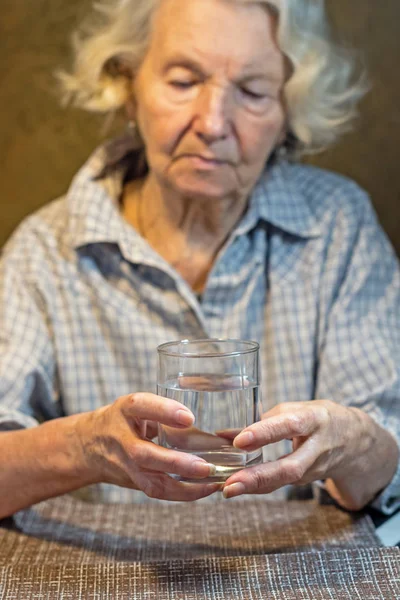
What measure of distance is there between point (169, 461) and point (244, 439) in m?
0.09

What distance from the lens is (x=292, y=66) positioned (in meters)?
1.40

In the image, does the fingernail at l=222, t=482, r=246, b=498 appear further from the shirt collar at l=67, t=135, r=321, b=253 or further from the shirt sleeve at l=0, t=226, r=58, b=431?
the shirt collar at l=67, t=135, r=321, b=253

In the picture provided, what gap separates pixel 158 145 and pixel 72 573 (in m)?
0.73

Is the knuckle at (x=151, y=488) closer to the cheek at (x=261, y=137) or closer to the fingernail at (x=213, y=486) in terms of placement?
the fingernail at (x=213, y=486)

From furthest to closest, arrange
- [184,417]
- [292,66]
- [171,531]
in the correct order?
[292,66], [171,531], [184,417]

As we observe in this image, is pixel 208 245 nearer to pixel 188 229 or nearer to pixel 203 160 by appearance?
pixel 188 229

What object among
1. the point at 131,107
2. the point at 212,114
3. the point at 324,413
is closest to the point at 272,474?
the point at 324,413

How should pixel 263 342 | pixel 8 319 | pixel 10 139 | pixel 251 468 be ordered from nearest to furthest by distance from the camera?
pixel 251 468 < pixel 8 319 < pixel 263 342 < pixel 10 139

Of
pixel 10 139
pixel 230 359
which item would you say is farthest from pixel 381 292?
pixel 10 139

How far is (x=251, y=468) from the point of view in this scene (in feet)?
3.02

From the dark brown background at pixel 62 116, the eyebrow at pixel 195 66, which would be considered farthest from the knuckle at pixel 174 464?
A: the dark brown background at pixel 62 116

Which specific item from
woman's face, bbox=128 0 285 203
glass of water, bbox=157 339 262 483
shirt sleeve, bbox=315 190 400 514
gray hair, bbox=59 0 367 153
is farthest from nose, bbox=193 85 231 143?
glass of water, bbox=157 339 262 483

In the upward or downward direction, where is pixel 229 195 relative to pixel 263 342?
upward

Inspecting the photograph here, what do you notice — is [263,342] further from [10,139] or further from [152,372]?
[10,139]
